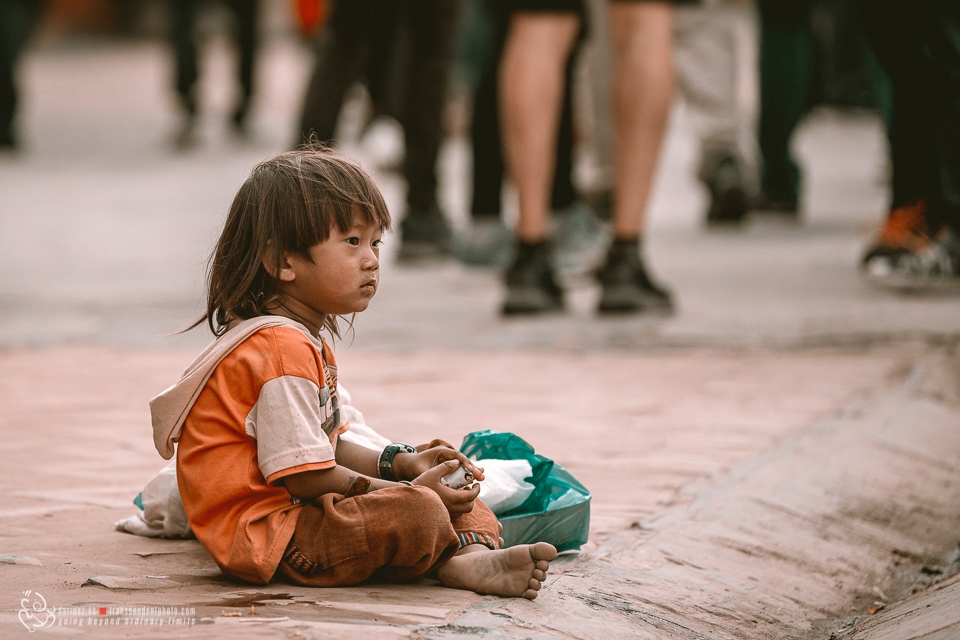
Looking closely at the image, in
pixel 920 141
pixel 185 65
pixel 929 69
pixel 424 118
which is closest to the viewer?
pixel 929 69

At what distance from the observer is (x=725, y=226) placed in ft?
21.8

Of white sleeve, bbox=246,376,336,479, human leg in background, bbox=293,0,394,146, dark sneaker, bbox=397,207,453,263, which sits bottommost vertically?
dark sneaker, bbox=397,207,453,263

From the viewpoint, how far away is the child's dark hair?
1.91 m

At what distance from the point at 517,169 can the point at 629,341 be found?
2.26ft

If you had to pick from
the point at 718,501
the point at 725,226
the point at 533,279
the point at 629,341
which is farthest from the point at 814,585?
the point at 725,226

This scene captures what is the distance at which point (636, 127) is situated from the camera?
408cm

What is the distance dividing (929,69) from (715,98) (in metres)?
2.35

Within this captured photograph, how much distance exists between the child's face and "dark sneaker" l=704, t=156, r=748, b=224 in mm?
4827

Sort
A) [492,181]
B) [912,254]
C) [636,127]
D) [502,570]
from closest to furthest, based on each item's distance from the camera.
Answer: [502,570] → [636,127] → [912,254] → [492,181]

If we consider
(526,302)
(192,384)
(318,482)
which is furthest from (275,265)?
(526,302)

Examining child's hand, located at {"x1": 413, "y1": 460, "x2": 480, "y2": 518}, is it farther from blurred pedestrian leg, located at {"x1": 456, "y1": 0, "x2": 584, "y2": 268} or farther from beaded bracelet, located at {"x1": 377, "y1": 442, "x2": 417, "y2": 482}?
blurred pedestrian leg, located at {"x1": 456, "y1": 0, "x2": 584, "y2": 268}

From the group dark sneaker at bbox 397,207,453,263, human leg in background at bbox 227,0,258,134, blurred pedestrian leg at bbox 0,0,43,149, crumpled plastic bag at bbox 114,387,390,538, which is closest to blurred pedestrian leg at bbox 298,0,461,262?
dark sneaker at bbox 397,207,453,263

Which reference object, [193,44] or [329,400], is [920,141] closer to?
[329,400]

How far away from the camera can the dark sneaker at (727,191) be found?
656 cm
